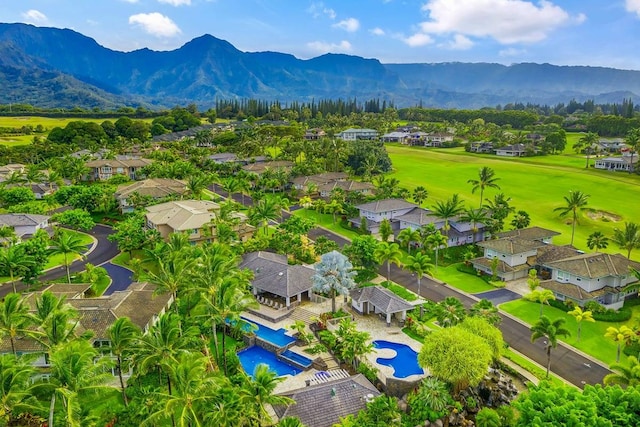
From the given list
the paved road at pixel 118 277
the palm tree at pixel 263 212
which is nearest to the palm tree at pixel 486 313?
the palm tree at pixel 263 212

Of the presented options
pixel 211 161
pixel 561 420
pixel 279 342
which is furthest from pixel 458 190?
pixel 561 420

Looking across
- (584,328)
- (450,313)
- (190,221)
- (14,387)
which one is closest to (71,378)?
(14,387)

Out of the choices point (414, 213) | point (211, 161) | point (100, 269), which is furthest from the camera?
point (211, 161)

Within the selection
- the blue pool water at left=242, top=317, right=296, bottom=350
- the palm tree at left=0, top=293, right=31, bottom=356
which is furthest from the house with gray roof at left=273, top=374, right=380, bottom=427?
the palm tree at left=0, top=293, right=31, bottom=356

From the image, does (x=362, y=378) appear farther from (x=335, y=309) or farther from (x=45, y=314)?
(x=45, y=314)

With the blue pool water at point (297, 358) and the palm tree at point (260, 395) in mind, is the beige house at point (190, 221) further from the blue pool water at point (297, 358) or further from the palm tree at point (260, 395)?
the palm tree at point (260, 395)

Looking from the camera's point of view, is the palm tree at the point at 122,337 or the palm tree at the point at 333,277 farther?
the palm tree at the point at 333,277
